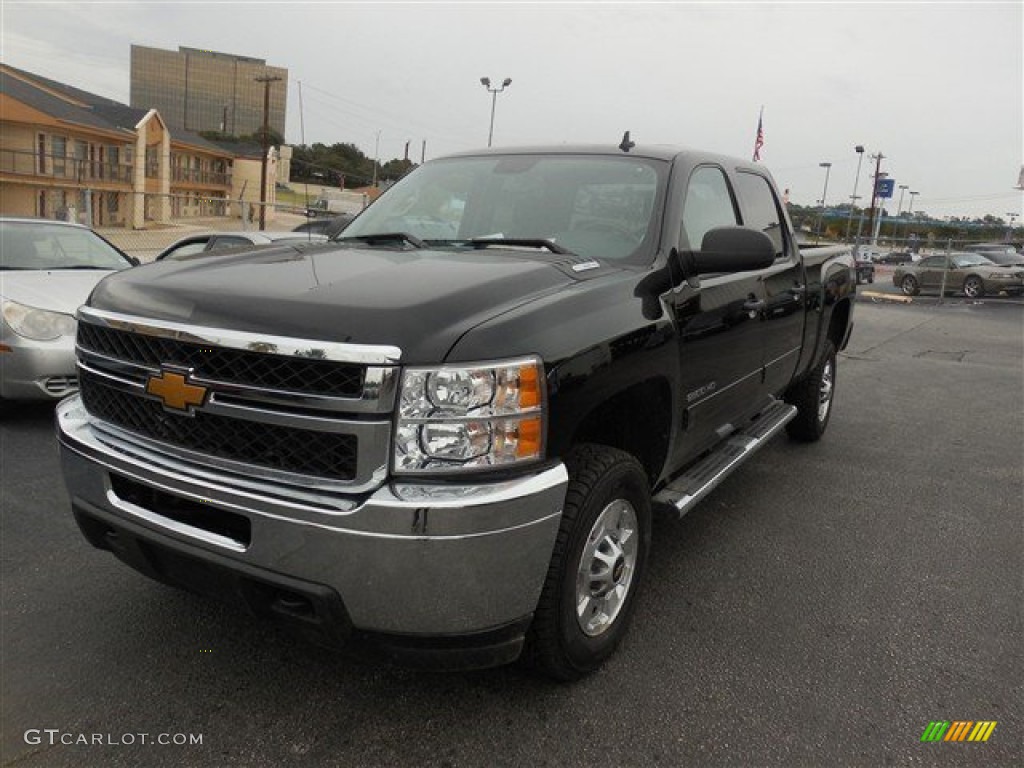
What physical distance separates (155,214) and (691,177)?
4826cm

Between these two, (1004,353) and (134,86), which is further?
(134,86)

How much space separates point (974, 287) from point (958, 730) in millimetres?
23846

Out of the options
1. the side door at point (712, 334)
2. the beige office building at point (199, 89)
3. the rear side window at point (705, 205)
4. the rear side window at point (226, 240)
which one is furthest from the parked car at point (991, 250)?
the beige office building at point (199, 89)

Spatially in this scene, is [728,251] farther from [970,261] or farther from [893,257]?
[893,257]

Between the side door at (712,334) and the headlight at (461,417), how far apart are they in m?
1.12

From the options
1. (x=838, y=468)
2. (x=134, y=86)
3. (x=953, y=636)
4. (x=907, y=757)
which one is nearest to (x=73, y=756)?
(x=907, y=757)

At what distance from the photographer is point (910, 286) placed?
24.1 metres

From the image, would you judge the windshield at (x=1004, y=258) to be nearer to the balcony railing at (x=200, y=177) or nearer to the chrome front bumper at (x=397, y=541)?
the chrome front bumper at (x=397, y=541)

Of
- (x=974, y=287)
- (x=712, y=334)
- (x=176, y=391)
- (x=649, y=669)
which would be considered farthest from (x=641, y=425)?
(x=974, y=287)

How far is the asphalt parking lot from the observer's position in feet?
7.87

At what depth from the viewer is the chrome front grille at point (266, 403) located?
6.81 ft

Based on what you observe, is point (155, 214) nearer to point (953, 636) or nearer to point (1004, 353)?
point (1004, 353)

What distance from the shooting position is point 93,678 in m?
2.68

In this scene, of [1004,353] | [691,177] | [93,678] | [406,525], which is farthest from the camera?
[1004,353]
